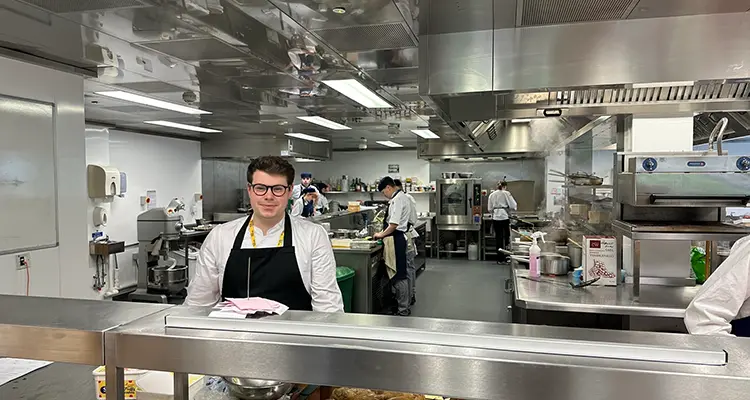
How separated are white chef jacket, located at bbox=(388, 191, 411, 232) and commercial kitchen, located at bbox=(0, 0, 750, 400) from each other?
1.23 feet

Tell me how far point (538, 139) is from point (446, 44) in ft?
22.7

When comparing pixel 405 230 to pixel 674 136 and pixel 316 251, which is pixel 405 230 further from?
pixel 316 251

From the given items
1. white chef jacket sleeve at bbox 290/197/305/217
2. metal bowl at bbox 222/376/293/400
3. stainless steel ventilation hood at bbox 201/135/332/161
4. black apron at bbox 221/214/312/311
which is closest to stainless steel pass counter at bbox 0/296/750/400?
metal bowl at bbox 222/376/293/400

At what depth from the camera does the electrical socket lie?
3.06m

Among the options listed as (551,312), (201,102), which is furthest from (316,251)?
(201,102)

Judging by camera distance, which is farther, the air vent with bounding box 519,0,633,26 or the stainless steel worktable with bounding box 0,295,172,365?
the air vent with bounding box 519,0,633,26

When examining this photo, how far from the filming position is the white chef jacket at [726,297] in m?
1.88

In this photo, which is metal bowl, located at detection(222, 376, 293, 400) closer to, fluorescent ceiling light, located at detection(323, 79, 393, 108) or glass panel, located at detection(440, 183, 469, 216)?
fluorescent ceiling light, located at detection(323, 79, 393, 108)

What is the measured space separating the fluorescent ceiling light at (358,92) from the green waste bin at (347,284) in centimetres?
184

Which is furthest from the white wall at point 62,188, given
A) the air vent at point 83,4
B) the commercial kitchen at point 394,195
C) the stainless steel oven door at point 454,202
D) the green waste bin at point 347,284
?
the stainless steel oven door at point 454,202

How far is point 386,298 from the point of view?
6375 millimetres

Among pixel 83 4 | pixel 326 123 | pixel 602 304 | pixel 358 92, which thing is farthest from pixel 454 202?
pixel 83 4

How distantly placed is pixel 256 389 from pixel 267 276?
1.03m

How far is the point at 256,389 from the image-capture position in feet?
3.69
